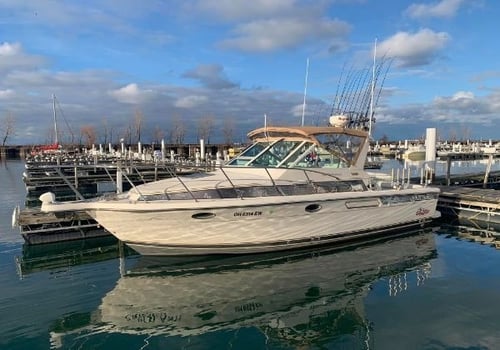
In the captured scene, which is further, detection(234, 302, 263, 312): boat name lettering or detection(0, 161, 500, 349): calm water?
detection(234, 302, 263, 312): boat name lettering

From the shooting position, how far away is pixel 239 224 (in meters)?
10.4

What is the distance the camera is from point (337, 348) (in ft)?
21.9

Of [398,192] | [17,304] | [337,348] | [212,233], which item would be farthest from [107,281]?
[398,192]

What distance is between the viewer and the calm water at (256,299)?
6.92m

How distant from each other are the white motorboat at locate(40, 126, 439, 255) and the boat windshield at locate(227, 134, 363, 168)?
30 mm

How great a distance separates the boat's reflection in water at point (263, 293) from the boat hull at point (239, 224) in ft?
1.39

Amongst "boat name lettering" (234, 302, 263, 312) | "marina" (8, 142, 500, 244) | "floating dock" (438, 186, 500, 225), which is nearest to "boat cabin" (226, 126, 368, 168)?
"marina" (8, 142, 500, 244)

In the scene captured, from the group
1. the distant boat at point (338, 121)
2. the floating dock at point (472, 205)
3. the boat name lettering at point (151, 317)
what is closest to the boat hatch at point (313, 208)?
the distant boat at point (338, 121)

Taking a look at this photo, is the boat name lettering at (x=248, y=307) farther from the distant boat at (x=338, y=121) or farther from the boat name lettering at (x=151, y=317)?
the distant boat at (x=338, y=121)

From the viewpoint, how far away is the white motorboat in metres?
10.0

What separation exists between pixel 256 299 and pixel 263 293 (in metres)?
0.36

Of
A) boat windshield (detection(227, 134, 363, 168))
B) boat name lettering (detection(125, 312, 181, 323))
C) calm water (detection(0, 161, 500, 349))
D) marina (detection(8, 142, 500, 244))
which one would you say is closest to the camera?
Answer: calm water (detection(0, 161, 500, 349))

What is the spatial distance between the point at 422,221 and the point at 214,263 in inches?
314

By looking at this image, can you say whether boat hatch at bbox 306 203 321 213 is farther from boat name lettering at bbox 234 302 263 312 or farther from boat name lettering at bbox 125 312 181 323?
boat name lettering at bbox 125 312 181 323
